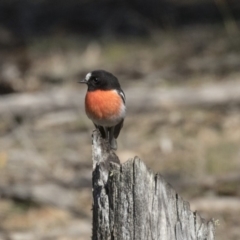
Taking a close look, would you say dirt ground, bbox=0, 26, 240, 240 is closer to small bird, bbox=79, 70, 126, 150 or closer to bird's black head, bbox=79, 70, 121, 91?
small bird, bbox=79, 70, 126, 150

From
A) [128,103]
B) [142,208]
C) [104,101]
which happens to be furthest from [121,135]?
[142,208]

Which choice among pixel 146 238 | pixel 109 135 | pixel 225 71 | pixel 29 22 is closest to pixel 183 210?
pixel 146 238

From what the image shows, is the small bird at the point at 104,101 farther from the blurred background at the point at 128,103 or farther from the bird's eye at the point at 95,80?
the blurred background at the point at 128,103

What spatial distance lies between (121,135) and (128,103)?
1.84 feet

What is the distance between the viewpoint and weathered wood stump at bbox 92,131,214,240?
315 centimetres

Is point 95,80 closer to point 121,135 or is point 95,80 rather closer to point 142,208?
point 142,208

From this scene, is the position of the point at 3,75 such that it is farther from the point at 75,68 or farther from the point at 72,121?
the point at 72,121

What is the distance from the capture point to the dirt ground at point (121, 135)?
767cm

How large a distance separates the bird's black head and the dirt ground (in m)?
2.42

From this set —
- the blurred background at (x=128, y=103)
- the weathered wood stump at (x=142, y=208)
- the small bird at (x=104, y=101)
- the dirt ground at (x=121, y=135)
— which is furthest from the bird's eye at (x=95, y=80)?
the blurred background at (x=128, y=103)

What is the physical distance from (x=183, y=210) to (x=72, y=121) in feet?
21.0

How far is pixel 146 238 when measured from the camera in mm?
3217

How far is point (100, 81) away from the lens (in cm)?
488

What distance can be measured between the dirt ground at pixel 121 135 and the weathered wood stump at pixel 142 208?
3.63 m
